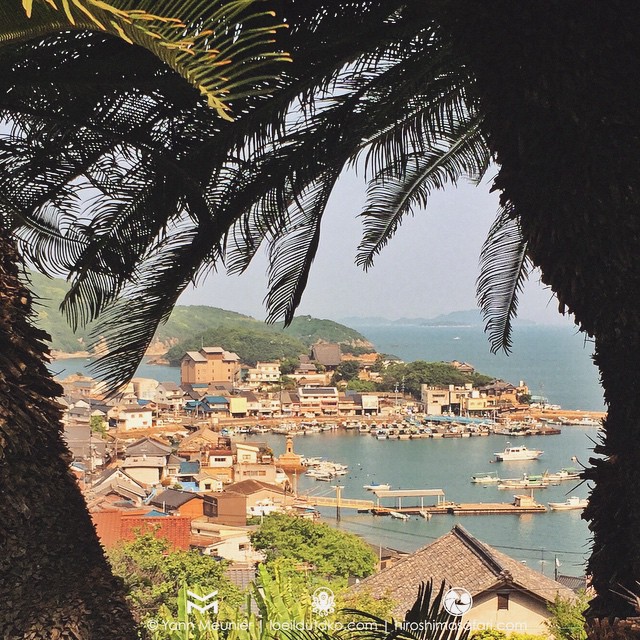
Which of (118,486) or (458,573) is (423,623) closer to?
(458,573)

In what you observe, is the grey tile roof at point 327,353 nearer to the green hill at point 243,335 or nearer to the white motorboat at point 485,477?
the green hill at point 243,335

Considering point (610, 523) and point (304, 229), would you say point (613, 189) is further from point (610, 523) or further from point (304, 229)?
point (304, 229)

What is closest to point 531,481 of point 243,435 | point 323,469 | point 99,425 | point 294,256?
point 323,469

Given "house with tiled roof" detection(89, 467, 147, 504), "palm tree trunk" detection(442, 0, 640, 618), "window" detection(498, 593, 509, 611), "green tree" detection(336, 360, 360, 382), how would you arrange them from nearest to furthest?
"palm tree trunk" detection(442, 0, 640, 618) < "window" detection(498, 593, 509, 611) < "house with tiled roof" detection(89, 467, 147, 504) < "green tree" detection(336, 360, 360, 382)

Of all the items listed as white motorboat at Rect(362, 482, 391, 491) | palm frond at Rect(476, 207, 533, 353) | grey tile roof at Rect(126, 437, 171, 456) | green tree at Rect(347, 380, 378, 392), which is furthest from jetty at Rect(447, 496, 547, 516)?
palm frond at Rect(476, 207, 533, 353)

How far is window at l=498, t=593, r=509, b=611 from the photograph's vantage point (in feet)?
30.3

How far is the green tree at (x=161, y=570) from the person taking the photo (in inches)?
371

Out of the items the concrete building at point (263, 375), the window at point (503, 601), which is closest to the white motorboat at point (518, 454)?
the concrete building at point (263, 375)

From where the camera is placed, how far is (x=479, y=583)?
357 inches

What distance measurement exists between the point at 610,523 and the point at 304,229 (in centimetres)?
161

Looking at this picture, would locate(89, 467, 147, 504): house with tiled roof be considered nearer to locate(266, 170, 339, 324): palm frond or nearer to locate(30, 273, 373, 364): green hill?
locate(30, 273, 373, 364): green hill

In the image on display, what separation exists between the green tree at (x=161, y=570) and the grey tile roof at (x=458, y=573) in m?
1.74

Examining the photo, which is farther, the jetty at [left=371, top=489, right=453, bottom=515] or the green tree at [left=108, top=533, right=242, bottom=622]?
the jetty at [left=371, top=489, right=453, bottom=515]

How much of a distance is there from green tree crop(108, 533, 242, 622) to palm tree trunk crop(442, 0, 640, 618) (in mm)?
7797
